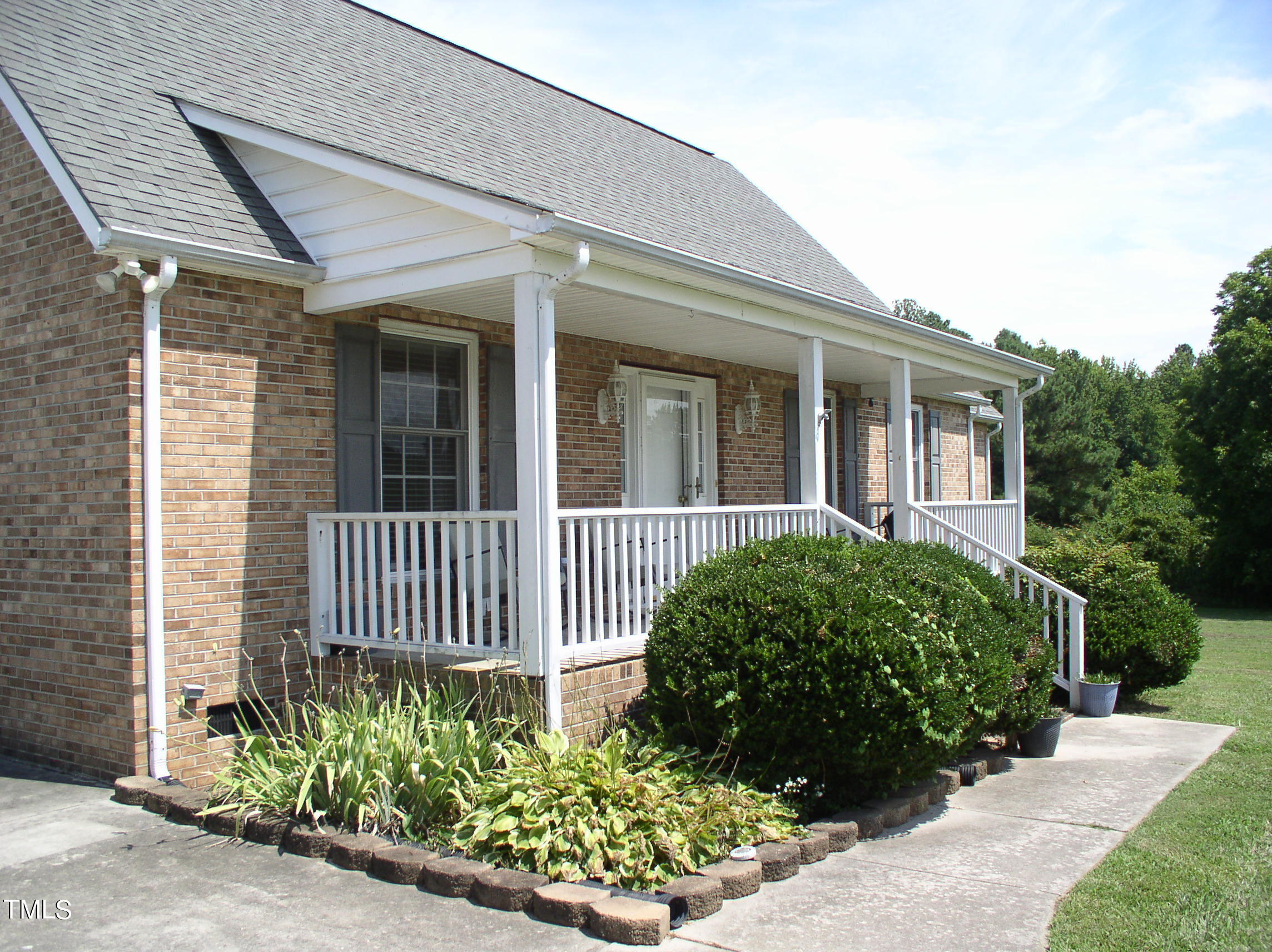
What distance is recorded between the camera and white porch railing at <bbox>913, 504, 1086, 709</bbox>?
28.1 ft

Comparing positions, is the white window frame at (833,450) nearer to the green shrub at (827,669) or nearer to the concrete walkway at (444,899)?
the green shrub at (827,669)

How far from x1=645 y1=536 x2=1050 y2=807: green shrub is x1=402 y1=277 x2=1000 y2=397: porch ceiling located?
2.28m

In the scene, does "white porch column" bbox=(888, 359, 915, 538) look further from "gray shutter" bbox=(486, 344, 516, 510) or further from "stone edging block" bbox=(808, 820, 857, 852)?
"stone edging block" bbox=(808, 820, 857, 852)

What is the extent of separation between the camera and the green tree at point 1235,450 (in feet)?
67.2

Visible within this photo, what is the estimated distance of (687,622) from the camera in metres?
5.71

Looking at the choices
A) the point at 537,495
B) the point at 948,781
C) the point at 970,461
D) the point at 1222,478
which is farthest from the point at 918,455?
the point at 537,495

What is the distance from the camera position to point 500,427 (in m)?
8.05

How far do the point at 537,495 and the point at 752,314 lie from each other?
2885 millimetres

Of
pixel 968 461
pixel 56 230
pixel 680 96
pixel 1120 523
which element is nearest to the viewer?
pixel 56 230

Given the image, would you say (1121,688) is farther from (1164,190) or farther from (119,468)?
(119,468)

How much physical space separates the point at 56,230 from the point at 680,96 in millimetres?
8545

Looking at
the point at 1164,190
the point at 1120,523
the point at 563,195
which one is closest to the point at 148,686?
the point at 563,195

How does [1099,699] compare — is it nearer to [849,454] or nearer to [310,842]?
[849,454]

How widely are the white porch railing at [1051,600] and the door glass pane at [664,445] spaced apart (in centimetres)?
252
